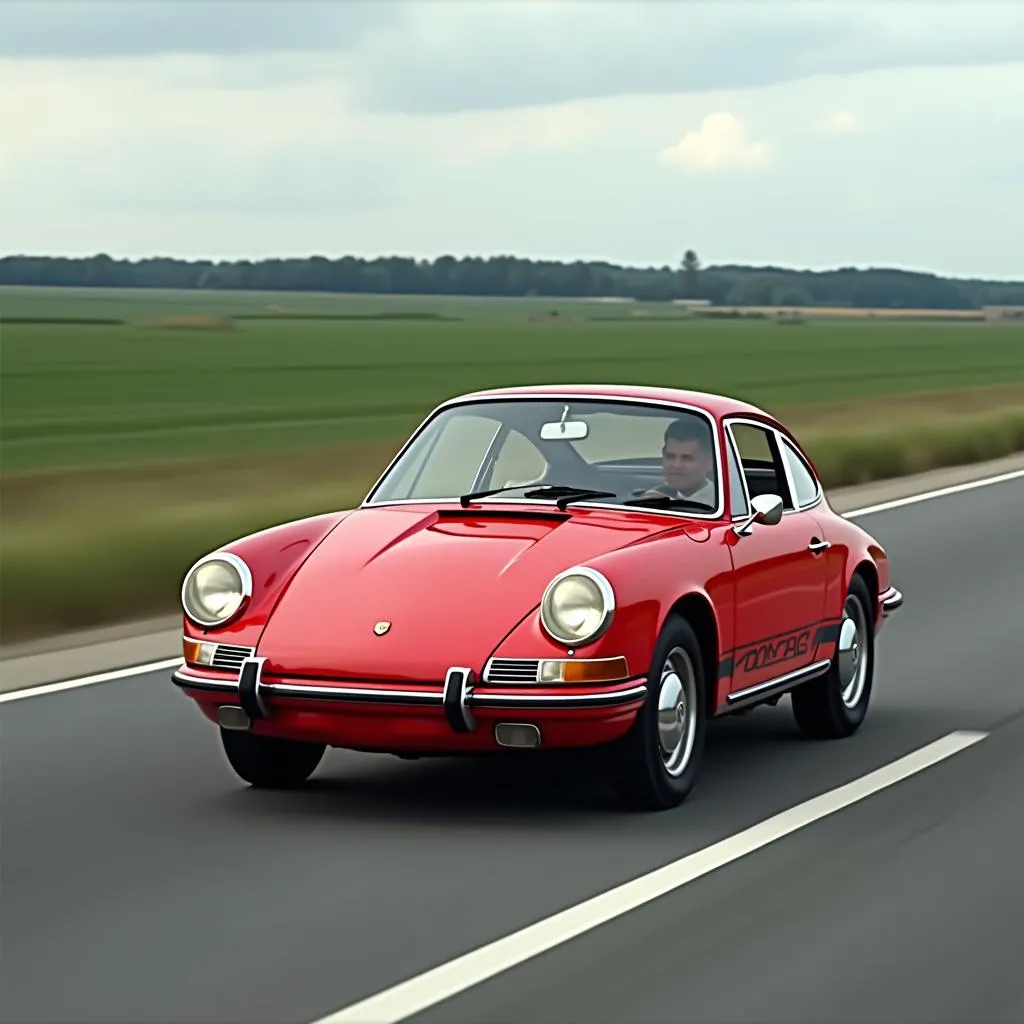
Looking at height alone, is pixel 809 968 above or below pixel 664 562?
below

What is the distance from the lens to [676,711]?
8.12 metres

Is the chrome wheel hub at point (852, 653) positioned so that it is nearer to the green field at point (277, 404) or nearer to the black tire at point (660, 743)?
the black tire at point (660, 743)

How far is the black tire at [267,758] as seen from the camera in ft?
27.6

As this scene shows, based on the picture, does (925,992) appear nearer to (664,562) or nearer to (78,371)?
(664,562)

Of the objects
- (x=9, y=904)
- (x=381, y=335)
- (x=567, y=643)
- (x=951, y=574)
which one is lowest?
(x=381, y=335)

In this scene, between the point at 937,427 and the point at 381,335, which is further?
the point at 381,335

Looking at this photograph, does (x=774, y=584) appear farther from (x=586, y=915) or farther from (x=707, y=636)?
(x=586, y=915)

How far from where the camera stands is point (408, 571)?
26.5 feet

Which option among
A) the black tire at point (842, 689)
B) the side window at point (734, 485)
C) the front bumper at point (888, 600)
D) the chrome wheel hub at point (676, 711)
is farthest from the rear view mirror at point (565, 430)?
the front bumper at point (888, 600)

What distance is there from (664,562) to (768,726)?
7.95 ft

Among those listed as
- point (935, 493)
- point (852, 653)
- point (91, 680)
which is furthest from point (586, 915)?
point (935, 493)

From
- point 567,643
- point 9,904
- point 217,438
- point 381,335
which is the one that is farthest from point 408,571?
point 381,335

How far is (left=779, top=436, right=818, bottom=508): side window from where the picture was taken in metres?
9.89

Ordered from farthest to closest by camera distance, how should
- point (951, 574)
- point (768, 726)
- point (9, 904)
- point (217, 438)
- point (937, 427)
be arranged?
1. point (217, 438)
2. point (937, 427)
3. point (951, 574)
4. point (768, 726)
5. point (9, 904)
